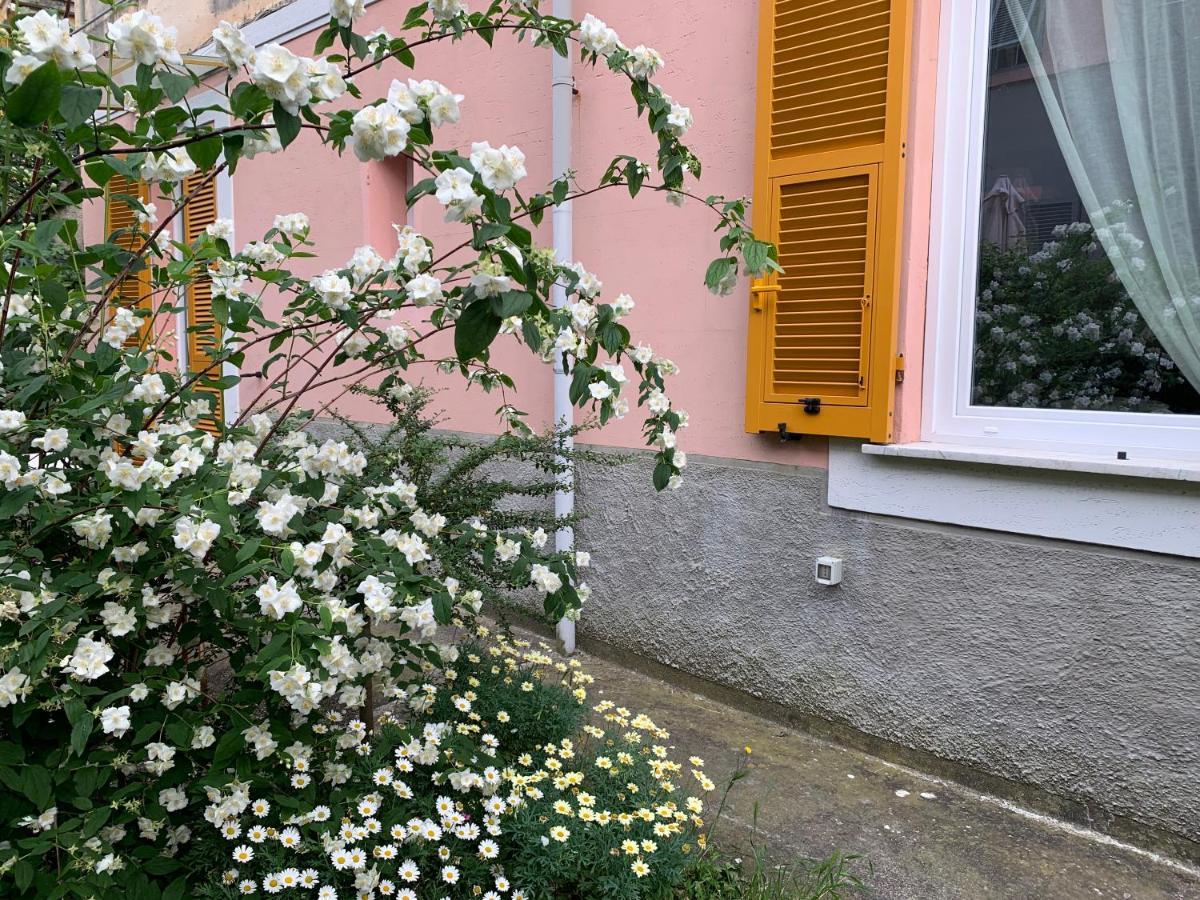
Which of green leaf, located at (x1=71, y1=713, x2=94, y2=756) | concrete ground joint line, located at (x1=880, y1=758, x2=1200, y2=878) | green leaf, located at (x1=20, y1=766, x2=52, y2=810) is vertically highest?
green leaf, located at (x1=71, y1=713, x2=94, y2=756)

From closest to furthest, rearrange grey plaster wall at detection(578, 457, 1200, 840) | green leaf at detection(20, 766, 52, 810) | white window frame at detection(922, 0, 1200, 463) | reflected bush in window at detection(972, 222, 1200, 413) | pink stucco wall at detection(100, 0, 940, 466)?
green leaf at detection(20, 766, 52, 810) → grey plaster wall at detection(578, 457, 1200, 840) → reflected bush in window at detection(972, 222, 1200, 413) → white window frame at detection(922, 0, 1200, 463) → pink stucco wall at detection(100, 0, 940, 466)

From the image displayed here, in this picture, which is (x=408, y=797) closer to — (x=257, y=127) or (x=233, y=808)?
(x=233, y=808)

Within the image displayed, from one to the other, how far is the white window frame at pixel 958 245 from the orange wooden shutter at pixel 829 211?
0.16m

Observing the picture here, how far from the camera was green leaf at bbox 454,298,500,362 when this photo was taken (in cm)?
151

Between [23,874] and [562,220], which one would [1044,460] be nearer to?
[562,220]

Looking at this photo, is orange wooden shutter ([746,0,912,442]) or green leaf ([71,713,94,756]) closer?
green leaf ([71,713,94,756])

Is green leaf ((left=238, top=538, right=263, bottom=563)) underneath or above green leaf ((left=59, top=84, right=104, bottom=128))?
underneath

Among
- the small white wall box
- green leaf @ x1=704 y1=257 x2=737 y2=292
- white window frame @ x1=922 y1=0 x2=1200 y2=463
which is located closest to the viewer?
green leaf @ x1=704 y1=257 x2=737 y2=292

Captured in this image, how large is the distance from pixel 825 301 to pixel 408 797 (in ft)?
7.10

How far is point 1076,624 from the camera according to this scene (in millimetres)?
2779

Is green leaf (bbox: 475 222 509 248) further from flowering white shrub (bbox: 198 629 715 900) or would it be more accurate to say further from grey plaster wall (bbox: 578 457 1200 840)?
grey plaster wall (bbox: 578 457 1200 840)

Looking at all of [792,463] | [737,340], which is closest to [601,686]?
[792,463]

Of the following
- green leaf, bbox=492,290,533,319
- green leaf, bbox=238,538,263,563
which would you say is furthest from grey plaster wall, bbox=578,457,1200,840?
green leaf, bbox=238,538,263,563

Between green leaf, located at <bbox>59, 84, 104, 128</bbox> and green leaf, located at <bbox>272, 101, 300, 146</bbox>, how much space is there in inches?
10.6
